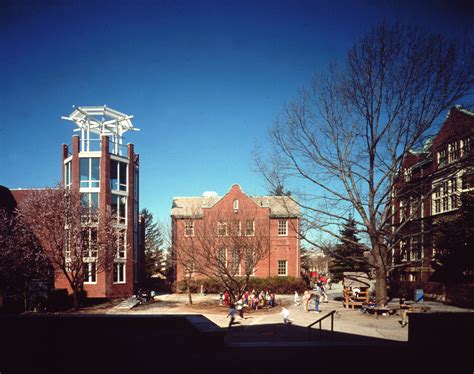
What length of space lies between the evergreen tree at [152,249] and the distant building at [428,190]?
3435 cm

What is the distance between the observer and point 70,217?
27.1m

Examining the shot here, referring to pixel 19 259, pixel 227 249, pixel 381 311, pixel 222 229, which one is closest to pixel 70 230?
pixel 19 259

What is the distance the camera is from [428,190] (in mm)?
21531

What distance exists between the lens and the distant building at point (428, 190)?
60.2ft

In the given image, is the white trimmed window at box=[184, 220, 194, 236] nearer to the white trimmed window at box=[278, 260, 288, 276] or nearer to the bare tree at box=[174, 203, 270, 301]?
the bare tree at box=[174, 203, 270, 301]

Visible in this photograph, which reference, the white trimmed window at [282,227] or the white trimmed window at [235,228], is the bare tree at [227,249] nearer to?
the white trimmed window at [235,228]

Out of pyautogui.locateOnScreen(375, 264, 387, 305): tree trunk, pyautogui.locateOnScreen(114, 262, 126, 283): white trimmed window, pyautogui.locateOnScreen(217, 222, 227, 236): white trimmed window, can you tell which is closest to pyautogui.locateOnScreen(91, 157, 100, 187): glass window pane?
pyautogui.locateOnScreen(114, 262, 126, 283): white trimmed window

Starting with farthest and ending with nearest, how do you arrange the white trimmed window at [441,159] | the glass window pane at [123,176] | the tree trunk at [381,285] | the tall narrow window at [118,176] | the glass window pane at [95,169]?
the glass window pane at [123,176]
the tall narrow window at [118,176]
the glass window pane at [95,169]
the tree trunk at [381,285]
the white trimmed window at [441,159]

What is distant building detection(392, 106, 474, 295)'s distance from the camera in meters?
18.3

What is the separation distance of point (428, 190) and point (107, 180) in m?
26.4

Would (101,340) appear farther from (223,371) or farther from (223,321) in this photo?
(223,321)

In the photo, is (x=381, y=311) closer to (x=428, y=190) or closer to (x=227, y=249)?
(x=428, y=190)

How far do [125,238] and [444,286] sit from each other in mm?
26769

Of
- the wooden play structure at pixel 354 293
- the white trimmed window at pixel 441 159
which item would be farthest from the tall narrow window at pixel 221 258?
the white trimmed window at pixel 441 159
